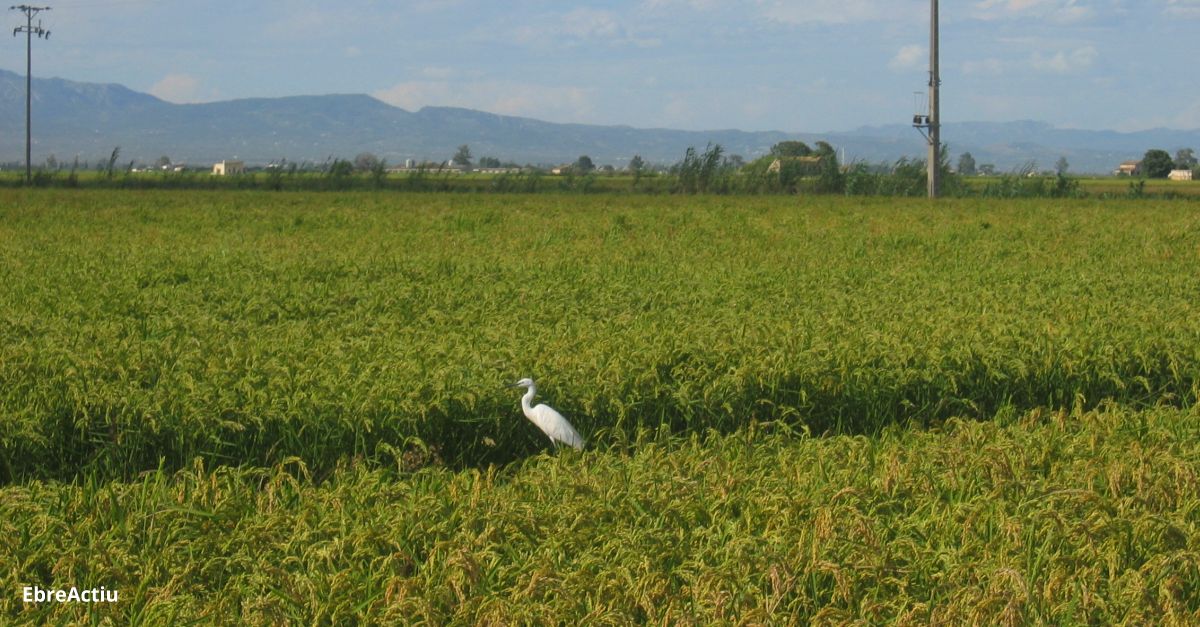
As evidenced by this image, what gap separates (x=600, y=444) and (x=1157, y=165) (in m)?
92.7

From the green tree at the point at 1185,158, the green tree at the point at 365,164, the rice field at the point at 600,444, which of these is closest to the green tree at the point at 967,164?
the green tree at the point at 365,164

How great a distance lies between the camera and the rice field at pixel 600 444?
4.76 m

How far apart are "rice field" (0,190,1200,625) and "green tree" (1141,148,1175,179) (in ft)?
270

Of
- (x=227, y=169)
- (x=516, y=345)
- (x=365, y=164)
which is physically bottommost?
(x=516, y=345)

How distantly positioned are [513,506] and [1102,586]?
244cm

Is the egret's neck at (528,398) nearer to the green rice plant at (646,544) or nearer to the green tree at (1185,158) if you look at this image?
the green rice plant at (646,544)

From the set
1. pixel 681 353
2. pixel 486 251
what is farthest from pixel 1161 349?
pixel 486 251

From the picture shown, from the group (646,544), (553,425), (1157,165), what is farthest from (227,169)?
(646,544)

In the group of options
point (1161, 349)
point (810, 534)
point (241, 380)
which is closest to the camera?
point (810, 534)

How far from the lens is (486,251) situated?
65.4 feet

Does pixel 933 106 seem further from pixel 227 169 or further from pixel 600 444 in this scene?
pixel 227 169

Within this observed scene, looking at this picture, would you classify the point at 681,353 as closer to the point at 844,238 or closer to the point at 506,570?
the point at 506,570

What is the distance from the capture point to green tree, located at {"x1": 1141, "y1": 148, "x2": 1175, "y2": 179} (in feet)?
297

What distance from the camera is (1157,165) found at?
90.6m
